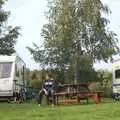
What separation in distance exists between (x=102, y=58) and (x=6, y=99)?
27.2m

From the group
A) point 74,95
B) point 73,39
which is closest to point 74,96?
point 74,95

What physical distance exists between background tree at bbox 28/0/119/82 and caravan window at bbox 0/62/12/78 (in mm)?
23203

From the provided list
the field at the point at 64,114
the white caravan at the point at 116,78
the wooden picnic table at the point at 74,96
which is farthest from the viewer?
the white caravan at the point at 116,78

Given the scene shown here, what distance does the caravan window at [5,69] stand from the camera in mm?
34656

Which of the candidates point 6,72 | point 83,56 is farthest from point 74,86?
point 83,56

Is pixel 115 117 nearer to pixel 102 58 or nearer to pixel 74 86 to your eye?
pixel 74 86

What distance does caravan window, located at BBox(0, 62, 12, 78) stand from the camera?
1364 inches

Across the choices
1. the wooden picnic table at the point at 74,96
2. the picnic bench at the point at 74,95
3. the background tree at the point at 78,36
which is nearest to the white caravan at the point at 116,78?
the picnic bench at the point at 74,95

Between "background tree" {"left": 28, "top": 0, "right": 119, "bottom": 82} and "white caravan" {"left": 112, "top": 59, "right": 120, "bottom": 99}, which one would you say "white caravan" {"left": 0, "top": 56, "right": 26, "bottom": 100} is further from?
"background tree" {"left": 28, "top": 0, "right": 119, "bottom": 82}

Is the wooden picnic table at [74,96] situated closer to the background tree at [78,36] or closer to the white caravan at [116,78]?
the white caravan at [116,78]

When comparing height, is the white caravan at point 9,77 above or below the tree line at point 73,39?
below

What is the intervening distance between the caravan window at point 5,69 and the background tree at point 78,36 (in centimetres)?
2320

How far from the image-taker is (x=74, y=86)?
3294 cm

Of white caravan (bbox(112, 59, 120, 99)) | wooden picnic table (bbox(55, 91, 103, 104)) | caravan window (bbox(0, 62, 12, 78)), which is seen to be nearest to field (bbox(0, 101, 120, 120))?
wooden picnic table (bbox(55, 91, 103, 104))
